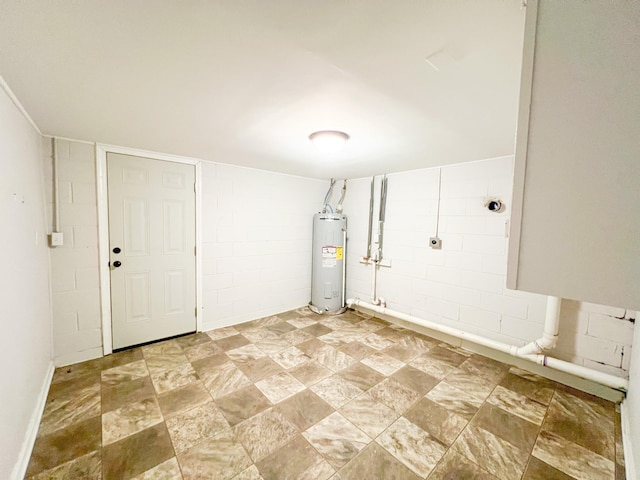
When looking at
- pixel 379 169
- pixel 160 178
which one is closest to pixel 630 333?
pixel 379 169

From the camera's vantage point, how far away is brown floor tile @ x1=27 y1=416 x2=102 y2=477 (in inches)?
58.7

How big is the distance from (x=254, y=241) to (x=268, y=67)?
2.66 m

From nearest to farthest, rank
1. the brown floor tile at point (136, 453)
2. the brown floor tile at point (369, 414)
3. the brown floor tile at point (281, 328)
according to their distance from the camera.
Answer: the brown floor tile at point (136, 453), the brown floor tile at point (369, 414), the brown floor tile at point (281, 328)

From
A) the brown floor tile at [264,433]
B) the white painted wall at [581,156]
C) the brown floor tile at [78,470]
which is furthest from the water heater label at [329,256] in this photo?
the white painted wall at [581,156]

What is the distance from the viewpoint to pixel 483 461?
158 centimetres

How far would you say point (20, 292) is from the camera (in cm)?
160

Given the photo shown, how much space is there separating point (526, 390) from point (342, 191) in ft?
10.8

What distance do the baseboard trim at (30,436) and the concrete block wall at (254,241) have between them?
1475mm

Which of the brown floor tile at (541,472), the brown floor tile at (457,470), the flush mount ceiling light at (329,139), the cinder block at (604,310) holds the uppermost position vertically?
the flush mount ceiling light at (329,139)

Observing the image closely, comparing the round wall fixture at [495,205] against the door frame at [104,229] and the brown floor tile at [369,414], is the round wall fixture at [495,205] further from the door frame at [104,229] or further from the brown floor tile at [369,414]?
the door frame at [104,229]

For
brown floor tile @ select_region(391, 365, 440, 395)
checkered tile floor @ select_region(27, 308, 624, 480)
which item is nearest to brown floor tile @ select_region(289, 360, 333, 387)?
checkered tile floor @ select_region(27, 308, 624, 480)

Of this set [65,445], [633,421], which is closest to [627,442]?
[633,421]

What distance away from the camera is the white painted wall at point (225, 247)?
245 cm

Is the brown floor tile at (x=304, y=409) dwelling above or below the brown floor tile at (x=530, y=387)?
below
